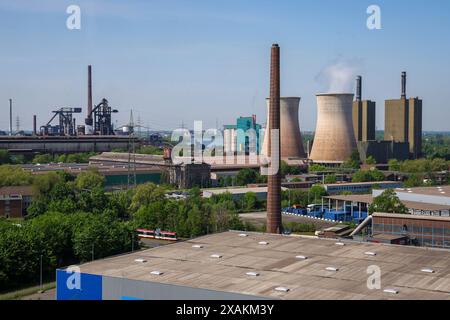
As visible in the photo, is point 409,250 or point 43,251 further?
point 43,251

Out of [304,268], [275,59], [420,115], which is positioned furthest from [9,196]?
[420,115]

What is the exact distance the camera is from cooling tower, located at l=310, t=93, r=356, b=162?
29.3 meters

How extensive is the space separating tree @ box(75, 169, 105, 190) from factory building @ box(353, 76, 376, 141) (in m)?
21.1

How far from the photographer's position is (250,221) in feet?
65.1

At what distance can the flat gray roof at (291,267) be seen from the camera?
7789 millimetres

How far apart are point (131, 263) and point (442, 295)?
4.44 meters

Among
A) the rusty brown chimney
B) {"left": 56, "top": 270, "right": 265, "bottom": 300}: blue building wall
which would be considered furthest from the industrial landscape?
the rusty brown chimney

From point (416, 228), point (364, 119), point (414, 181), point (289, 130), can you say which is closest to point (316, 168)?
point (289, 130)

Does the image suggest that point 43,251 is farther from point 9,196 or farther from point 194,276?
point 9,196

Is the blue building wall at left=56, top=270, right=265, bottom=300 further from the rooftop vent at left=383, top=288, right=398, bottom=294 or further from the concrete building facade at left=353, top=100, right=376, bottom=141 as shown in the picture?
the concrete building facade at left=353, top=100, right=376, bottom=141

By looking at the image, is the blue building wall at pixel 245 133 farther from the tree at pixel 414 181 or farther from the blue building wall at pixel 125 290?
the blue building wall at pixel 125 290

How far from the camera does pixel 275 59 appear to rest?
14.6 m
